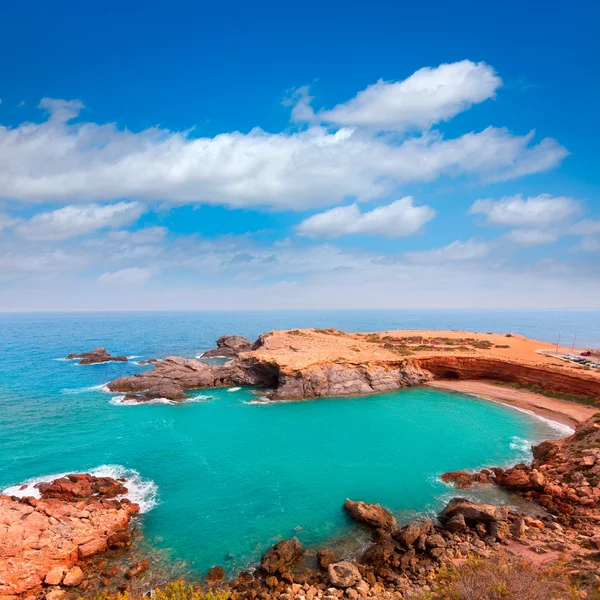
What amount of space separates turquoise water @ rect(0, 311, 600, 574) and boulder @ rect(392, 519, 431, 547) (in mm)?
2821

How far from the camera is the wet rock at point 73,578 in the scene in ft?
57.4

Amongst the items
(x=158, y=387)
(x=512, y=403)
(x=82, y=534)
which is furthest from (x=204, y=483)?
(x=512, y=403)

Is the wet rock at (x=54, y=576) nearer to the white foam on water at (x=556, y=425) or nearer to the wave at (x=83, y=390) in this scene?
the wave at (x=83, y=390)

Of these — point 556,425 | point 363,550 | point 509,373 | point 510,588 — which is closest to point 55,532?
point 363,550

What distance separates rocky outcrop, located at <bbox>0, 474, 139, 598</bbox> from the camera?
57.3ft

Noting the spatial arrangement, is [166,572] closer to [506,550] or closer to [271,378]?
[506,550]

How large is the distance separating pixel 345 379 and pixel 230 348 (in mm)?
43615

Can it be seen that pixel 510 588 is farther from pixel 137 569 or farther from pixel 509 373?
pixel 509 373

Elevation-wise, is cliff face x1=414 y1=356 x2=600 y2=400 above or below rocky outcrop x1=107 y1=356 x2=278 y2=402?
above

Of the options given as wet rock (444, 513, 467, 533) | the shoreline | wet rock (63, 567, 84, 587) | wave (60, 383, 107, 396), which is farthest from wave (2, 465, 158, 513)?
the shoreline

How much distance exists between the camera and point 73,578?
57.9 feet

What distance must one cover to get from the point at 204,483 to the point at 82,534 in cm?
936

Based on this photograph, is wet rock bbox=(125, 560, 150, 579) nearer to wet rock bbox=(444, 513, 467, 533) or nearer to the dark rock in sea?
wet rock bbox=(444, 513, 467, 533)

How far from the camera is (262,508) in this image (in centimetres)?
2467
